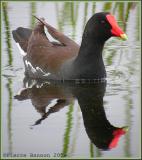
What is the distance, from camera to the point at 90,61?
26.4 ft

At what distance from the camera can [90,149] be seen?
5824 millimetres

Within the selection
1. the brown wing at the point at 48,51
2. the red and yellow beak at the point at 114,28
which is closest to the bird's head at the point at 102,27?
the red and yellow beak at the point at 114,28

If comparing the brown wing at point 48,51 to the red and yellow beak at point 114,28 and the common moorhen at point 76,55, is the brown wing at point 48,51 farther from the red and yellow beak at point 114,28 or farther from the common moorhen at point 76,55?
the red and yellow beak at point 114,28

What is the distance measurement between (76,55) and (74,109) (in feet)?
5.20

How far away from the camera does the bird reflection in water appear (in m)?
6.13

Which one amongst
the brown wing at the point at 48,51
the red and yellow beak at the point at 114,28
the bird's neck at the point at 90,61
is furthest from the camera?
the brown wing at the point at 48,51

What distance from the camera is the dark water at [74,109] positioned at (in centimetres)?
593

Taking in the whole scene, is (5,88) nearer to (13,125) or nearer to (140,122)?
(13,125)

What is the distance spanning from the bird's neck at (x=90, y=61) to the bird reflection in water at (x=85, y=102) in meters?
0.16

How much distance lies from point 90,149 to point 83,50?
2.43m

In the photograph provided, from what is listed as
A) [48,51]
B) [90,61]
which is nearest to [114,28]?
[90,61]

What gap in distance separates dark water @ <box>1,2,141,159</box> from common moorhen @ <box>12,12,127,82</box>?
0.57ft

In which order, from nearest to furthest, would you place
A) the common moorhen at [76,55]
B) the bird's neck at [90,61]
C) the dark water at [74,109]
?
the dark water at [74,109], the common moorhen at [76,55], the bird's neck at [90,61]

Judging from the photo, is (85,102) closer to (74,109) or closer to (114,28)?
(74,109)
